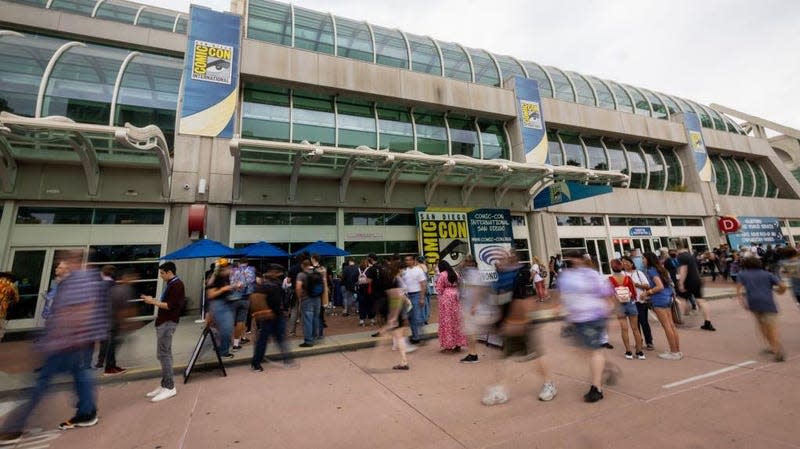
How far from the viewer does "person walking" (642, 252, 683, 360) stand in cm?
544

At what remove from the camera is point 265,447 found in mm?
3242

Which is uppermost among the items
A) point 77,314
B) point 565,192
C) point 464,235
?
point 565,192

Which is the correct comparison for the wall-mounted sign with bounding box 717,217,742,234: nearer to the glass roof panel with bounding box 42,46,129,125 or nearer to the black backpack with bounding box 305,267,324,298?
the black backpack with bounding box 305,267,324,298

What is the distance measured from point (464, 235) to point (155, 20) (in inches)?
823

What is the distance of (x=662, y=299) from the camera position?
561 centimetres

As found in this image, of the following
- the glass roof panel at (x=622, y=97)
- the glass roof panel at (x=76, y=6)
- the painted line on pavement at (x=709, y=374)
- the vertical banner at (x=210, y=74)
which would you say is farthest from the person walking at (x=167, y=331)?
the glass roof panel at (x=622, y=97)

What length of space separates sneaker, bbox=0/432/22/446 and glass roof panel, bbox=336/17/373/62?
15.5 m

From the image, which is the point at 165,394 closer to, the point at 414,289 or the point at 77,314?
the point at 77,314

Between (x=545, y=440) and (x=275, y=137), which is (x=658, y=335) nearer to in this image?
(x=545, y=440)

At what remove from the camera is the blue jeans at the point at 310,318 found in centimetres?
685

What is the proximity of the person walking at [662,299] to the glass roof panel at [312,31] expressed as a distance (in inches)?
584

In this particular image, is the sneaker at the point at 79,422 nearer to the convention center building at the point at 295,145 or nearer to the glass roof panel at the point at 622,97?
the convention center building at the point at 295,145

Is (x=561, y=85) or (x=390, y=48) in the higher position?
(x=390, y=48)

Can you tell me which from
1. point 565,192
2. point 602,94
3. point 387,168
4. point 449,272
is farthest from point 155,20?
point 602,94
